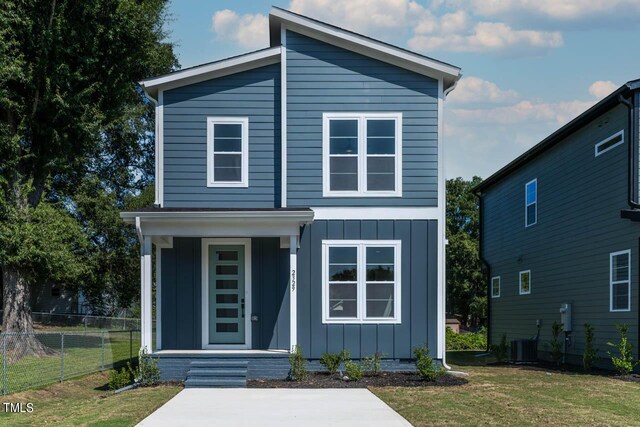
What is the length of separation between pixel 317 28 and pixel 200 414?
8.12 m

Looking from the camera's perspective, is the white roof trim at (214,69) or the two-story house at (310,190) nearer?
the two-story house at (310,190)

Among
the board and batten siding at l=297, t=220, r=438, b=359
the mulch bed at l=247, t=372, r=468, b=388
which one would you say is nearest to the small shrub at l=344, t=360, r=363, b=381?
the mulch bed at l=247, t=372, r=468, b=388

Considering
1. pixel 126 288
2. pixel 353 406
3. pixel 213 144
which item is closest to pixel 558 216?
pixel 213 144

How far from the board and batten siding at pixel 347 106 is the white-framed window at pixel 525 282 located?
883 centimetres

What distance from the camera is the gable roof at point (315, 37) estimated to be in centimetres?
1484

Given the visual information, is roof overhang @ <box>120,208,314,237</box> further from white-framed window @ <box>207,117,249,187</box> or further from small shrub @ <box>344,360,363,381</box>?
small shrub @ <box>344,360,363,381</box>

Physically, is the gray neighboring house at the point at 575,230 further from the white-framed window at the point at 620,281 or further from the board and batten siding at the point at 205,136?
the board and batten siding at the point at 205,136

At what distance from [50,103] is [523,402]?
14456 mm

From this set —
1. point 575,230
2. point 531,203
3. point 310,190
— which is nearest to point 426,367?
point 310,190

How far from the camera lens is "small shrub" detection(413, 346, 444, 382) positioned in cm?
1326

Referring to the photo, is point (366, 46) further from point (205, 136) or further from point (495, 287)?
point (495, 287)

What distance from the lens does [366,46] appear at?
14.9 m

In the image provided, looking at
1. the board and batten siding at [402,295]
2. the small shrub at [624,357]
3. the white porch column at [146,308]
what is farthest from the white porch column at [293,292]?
the small shrub at [624,357]

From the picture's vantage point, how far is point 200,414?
9.98 meters
